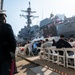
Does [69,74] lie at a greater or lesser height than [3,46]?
lesser

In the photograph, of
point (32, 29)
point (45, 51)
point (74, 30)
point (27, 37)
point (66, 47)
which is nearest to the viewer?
point (66, 47)

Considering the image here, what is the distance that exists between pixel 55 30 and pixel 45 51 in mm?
45684

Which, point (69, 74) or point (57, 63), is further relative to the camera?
point (57, 63)

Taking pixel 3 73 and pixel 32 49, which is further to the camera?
pixel 32 49

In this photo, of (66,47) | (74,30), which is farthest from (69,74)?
(74,30)

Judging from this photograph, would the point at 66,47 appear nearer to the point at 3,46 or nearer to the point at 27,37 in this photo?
the point at 3,46

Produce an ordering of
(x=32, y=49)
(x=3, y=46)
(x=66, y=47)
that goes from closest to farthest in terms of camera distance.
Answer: (x=3, y=46) → (x=66, y=47) → (x=32, y=49)

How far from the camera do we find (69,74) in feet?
22.9

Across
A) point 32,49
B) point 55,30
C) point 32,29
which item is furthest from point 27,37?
point 32,49

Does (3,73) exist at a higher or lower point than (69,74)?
higher

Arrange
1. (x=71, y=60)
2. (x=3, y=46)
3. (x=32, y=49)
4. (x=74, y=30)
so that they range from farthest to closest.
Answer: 1. (x=74, y=30)
2. (x=32, y=49)
3. (x=71, y=60)
4. (x=3, y=46)

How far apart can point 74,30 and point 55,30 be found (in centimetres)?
1157

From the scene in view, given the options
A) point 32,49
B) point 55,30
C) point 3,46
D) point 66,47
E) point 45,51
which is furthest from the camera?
point 55,30

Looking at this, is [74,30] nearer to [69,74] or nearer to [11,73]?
[69,74]
